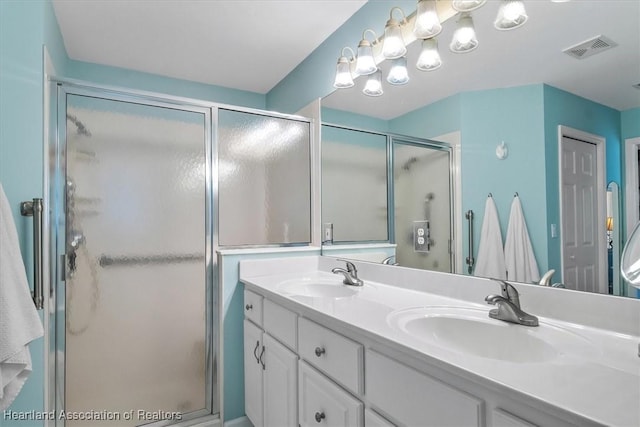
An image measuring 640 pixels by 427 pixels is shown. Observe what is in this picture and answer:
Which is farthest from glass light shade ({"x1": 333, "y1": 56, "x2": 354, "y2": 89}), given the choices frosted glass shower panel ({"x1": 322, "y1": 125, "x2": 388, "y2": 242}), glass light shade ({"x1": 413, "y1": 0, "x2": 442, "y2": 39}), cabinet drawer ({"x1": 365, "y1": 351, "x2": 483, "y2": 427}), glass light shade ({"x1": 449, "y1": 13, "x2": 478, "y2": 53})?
cabinet drawer ({"x1": 365, "y1": 351, "x2": 483, "y2": 427})

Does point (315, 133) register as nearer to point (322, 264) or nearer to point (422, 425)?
point (322, 264)

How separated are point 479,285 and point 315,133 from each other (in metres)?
1.45

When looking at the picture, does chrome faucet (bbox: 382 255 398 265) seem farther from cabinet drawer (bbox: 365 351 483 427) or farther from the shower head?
the shower head

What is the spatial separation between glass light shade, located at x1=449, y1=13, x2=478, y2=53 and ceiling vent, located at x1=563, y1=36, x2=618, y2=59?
0.35 meters

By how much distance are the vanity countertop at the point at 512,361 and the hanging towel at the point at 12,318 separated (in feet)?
2.69

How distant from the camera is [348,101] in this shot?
2008 millimetres

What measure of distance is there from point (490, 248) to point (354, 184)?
953 mm

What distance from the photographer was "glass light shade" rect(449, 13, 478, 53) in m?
1.27

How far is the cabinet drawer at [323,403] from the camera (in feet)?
3.26

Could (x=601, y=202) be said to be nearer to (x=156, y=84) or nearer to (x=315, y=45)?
(x=315, y=45)

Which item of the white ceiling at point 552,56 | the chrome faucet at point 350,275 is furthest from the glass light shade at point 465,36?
the chrome faucet at point 350,275

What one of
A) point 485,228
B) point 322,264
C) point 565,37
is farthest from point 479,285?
point 322,264

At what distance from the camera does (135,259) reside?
1.77 m

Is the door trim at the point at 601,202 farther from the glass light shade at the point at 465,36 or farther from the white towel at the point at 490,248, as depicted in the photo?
the glass light shade at the point at 465,36
